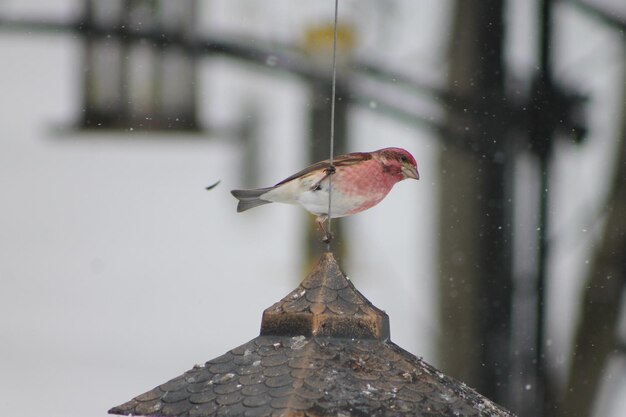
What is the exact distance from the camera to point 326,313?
1826 millimetres

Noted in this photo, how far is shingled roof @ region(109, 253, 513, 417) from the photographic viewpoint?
1675mm

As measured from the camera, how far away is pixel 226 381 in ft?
5.83

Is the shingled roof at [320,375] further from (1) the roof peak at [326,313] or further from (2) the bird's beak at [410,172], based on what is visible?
(2) the bird's beak at [410,172]

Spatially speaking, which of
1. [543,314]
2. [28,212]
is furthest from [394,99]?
[28,212]

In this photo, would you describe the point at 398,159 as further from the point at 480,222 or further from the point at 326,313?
the point at 480,222

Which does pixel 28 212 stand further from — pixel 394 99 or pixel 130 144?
pixel 394 99

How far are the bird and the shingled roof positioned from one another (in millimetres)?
103

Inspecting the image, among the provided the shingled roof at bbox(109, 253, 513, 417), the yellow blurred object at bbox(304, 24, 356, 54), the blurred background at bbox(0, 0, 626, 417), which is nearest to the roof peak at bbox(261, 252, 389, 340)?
the shingled roof at bbox(109, 253, 513, 417)

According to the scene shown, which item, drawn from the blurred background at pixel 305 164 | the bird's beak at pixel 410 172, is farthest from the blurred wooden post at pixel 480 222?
the bird's beak at pixel 410 172

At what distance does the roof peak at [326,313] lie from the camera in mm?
1822

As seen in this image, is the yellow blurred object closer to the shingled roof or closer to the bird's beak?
the bird's beak

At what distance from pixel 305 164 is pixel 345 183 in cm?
370

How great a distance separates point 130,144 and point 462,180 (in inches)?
108

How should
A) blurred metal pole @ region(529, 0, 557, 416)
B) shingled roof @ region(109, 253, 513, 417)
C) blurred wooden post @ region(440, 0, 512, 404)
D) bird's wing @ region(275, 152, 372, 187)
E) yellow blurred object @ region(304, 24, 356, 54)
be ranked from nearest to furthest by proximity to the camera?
shingled roof @ region(109, 253, 513, 417) → bird's wing @ region(275, 152, 372, 187) → blurred metal pole @ region(529, 0, 557, 416) → blurred wooden post @ region(440, 0, 512, 404) → yellow blurred object @ region(304, 24, 356, 54)
